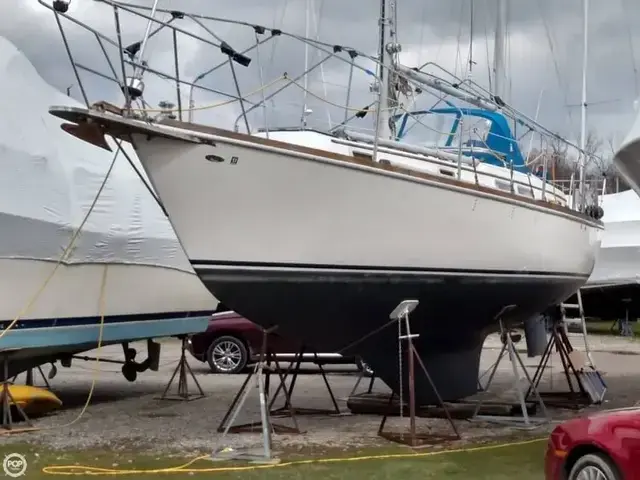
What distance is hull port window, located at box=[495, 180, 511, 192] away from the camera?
33.8 feet

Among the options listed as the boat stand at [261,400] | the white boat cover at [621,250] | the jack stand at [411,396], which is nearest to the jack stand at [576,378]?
the jack stand at [411,396]

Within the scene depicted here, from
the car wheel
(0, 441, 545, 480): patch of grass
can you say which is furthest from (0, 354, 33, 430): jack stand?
the car wheel

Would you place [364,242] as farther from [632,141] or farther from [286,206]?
[632,141]

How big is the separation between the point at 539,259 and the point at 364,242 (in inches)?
125

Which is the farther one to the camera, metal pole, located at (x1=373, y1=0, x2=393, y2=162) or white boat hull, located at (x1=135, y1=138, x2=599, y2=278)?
metal pole, located at (x1=373, y1=0, x2=393, y2=162)

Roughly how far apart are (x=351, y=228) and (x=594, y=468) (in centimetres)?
343

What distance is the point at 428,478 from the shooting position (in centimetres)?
691

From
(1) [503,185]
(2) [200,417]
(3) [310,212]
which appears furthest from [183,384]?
(1) [503,185]

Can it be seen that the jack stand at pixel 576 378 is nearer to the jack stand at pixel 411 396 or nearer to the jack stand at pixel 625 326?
the jack stand at pixel 411 396

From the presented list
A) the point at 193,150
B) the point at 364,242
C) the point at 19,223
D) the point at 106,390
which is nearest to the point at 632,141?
the point at 364,242

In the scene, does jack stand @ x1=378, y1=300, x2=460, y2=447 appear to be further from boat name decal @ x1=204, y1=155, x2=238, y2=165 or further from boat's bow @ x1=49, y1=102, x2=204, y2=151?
boat's bow @ x1=49, y1=102, x2=204, y2=151

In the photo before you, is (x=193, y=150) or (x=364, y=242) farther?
(x=364, y=242)
